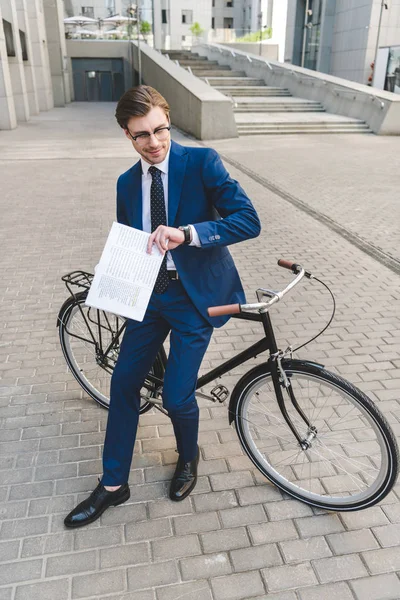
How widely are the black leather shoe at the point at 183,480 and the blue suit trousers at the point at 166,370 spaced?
0.12 metres

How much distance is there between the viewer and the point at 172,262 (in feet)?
8.02

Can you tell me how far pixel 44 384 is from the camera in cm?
382

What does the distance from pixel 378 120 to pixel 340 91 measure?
2.58 meters

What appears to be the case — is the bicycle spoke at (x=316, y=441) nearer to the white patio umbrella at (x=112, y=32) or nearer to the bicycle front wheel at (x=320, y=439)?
the bicycle front wheel at (x=320, y=439)

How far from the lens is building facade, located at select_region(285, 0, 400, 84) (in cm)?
2872

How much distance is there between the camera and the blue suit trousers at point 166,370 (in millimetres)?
2439

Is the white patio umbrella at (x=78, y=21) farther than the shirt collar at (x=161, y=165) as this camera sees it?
Yes

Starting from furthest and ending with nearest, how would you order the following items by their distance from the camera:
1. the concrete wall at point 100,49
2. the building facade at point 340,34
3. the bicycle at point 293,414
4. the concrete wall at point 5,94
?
the concrete wall at point 100,49 → the building facade at point 340,34 → the concrete wall at point 5,94 → the bicycle at point 293,414

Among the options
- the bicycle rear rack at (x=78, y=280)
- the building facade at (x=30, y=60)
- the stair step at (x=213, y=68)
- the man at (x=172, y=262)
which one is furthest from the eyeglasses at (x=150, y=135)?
the stair step at (x=213, y=68)

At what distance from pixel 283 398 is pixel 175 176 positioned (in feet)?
3.86

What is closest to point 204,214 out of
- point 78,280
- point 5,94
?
point 78,280

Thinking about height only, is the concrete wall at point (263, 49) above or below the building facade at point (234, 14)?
below

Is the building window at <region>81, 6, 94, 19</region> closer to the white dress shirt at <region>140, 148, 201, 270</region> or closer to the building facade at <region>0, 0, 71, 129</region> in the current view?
the building facade at <region>0, 0, 71, 129</region>

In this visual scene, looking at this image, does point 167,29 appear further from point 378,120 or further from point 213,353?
point 213,353
